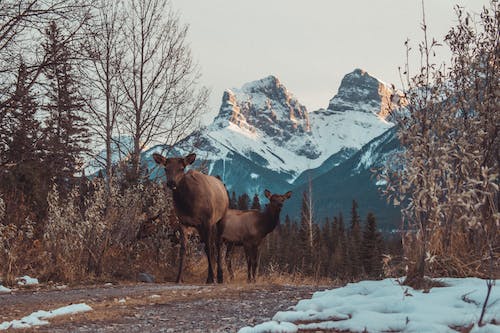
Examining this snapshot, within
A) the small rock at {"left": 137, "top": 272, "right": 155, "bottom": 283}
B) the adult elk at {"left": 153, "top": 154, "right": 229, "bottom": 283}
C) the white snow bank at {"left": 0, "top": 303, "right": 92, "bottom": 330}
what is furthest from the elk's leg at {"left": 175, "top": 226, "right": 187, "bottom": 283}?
the white snow bank at {"left": 0, "top": 303, "right": 92, "bottom": 330}

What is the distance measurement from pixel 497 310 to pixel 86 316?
4.57 metres

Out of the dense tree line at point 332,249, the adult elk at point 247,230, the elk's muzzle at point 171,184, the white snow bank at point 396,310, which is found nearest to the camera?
the white snow bank at point 396,310

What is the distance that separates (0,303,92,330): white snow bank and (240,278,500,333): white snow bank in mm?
2604

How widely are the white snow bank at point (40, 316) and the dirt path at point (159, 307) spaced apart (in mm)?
178

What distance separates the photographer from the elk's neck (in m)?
14.5

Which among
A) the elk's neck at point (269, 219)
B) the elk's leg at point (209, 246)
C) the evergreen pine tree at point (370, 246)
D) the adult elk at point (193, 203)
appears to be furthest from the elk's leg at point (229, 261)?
the evergreen pine tree at point (370, 246)

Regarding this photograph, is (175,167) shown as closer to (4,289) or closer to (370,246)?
(4,289)

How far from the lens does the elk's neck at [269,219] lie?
47.7ft

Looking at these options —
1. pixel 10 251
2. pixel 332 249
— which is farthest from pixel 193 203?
pixel 332 249

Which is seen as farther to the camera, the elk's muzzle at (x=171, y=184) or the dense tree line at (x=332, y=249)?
the dense tree line at (x=332, y=249)

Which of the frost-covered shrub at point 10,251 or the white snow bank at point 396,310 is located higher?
the frost-covered shrub at point 10,251

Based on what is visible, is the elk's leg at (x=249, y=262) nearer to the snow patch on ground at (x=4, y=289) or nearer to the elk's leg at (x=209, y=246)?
the elk's leg at (x=209, y=246)

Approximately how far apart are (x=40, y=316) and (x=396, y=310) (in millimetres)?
4178

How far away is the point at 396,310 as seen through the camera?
18.5ft
